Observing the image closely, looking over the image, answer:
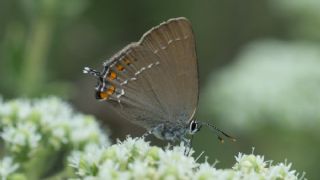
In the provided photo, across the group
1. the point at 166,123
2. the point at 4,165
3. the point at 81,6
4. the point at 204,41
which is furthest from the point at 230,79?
the point at 4,165

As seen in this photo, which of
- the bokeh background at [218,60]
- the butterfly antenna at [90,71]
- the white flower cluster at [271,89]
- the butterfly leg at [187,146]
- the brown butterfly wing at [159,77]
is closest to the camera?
the butterfly leg at [187,146]

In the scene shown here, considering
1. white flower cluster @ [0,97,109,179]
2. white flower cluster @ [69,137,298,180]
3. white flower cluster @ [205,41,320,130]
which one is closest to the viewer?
white flower cluster @ [69,137,298,180]

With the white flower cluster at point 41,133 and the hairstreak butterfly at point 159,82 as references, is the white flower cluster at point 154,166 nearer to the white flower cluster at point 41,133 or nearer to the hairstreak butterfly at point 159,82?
the hairstreak butterfly at point 159,82

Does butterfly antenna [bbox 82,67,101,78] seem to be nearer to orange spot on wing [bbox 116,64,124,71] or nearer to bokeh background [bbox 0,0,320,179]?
orange spot on wing [bbox 116,64,124,71]

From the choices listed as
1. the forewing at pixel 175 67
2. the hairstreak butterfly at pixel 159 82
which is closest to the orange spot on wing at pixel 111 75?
the hairstreak butterfly at pixel 159 82

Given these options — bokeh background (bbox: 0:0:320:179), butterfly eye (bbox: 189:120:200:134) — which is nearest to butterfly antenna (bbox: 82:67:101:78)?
butterfly eye (bbox: 189:120:200:134)

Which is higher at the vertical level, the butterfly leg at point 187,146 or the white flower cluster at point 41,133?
the white flower cluster at point 41,133

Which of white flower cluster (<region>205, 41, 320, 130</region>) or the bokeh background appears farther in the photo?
white flower cluster (<region>205, 41, 320, 130</region>)
